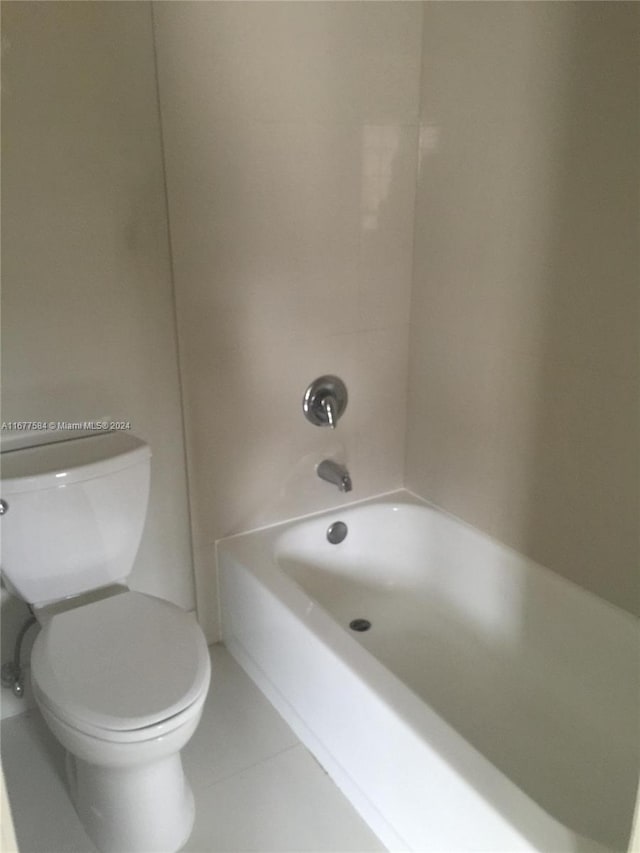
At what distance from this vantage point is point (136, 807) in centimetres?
147

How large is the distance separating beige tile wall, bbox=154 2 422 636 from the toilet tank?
0.27m

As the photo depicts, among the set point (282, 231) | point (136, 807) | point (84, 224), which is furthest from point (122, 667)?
point (282, 231)

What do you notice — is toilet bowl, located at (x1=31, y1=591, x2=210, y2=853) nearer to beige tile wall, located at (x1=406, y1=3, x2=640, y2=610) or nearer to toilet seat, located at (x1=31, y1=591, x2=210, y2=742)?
toilet seat, located at (x1=31, y1=591, x2=210, y2=742)

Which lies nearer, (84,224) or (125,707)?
(125,707)

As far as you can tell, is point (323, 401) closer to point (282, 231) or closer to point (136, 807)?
point (282, 231)

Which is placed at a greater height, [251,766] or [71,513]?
[71,513]

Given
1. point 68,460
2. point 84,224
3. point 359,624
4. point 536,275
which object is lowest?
point 359,624

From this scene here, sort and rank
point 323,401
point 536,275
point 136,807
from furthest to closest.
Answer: point 323,401 < point 536,275 < point 136,807

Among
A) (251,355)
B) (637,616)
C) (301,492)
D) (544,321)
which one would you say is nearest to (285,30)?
(251,355)

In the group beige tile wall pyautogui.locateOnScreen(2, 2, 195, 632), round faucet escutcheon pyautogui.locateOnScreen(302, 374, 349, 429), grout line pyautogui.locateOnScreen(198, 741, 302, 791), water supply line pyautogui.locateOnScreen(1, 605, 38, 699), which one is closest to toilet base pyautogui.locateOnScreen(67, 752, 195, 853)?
grout line pyautogui.locateOnScreen(198, 741, 302, 791)

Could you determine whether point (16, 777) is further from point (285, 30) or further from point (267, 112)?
point (285, 30)

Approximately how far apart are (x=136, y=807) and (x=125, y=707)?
29 cm

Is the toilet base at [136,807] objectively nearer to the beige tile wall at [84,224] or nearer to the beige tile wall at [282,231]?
the beige tile wall at [84,224]

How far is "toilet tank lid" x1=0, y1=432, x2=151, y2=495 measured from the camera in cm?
151
